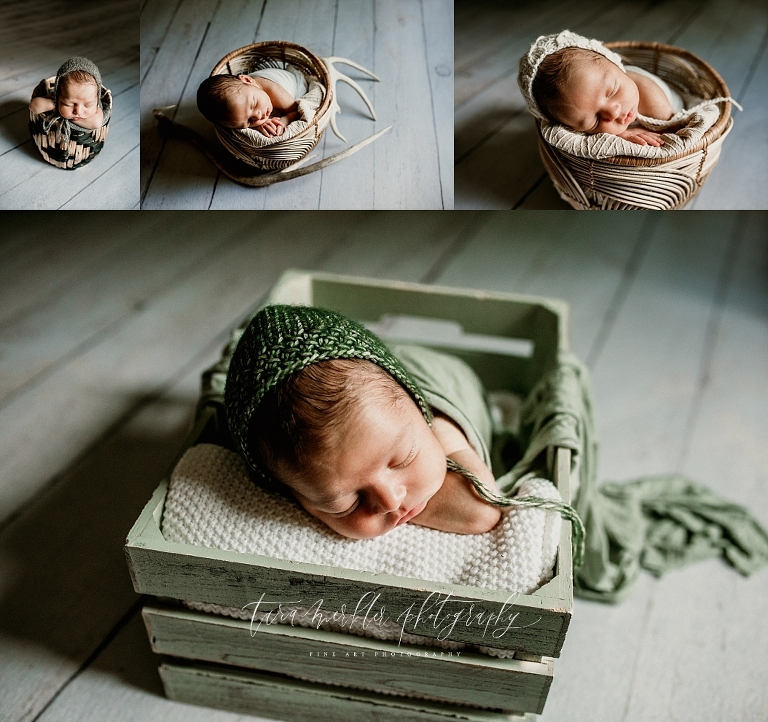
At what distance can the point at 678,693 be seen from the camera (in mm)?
979

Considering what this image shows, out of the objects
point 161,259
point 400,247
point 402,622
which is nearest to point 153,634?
point 402,622

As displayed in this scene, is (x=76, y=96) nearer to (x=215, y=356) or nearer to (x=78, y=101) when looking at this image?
(x=78, y=101)

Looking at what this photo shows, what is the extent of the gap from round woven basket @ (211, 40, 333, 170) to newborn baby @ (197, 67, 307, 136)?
0.02m

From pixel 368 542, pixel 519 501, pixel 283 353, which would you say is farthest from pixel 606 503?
pixel 283 353

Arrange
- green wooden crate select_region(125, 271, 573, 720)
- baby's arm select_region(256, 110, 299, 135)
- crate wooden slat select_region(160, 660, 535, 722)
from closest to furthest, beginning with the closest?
green wooden crate select_region(125, 271, 573, 720)
crate wooden slat select_region(160, 660, 535, 722)
baby's arm select_region(256, 110, 299, 135)

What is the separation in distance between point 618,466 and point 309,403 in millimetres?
744

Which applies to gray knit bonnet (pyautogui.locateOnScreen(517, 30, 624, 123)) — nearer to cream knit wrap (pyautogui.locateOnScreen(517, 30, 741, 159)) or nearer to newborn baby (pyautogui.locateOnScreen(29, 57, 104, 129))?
cream knit wrap (pyautogui.locateOnScreen(517, 30, 741, 159))

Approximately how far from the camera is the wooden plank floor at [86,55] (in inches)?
43.7

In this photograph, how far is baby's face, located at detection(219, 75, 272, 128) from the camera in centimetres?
105

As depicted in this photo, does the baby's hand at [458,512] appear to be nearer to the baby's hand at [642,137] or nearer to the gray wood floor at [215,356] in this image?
the gray wood floor at [215,356]

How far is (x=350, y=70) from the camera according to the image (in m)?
1.10

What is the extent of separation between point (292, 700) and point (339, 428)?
1.23 feet

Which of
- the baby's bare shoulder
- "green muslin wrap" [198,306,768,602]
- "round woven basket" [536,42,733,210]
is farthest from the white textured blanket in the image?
the baby's bare shoulder

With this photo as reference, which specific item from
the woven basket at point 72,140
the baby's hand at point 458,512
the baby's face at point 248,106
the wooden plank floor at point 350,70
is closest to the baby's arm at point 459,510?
the baby's hand at point 458,512
